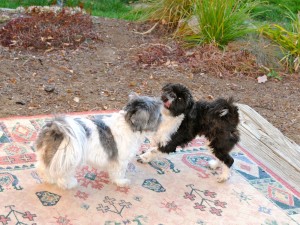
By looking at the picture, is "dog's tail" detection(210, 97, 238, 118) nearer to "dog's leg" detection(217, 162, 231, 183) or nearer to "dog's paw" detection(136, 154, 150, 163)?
"dog's leg" detection(217, 162, 231, 183)

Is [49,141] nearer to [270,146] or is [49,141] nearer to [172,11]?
[270,146]

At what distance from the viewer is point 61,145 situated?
3.34 meters

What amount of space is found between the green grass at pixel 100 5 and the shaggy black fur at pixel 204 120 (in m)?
4.54

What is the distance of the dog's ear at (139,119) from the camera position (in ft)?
11.6

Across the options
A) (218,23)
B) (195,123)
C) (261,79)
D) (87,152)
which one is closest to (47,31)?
(218,23)

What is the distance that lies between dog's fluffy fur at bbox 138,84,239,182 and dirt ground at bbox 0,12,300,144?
4.68 feet

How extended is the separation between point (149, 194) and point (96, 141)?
2.21ft

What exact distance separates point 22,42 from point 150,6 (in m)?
2.57

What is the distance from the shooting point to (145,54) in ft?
22.2

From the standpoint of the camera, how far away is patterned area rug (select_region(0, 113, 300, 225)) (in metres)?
3.47

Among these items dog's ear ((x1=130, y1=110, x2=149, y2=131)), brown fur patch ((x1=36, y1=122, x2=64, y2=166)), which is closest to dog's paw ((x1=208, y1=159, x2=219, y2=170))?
dog's ear ((x1=130, y1=110, x2=149, y2=131))

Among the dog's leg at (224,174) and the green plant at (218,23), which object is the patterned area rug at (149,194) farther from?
the green plant at (218,23)

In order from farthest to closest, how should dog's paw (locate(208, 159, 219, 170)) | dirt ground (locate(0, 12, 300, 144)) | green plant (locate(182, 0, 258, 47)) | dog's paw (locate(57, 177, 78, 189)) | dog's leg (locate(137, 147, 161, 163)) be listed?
green plant (locate(182, 0, 258, 47)), dirt ground (locate(0, 12, 300, 144)), dog's paw (locate(208, 159, 219, 170)), dog's leg (locate(137, 147, 161, 163)), dog's paw (locate(57, 177, 78, 189))

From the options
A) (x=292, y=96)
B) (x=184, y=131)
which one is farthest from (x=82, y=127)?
(x=292, y=96)
